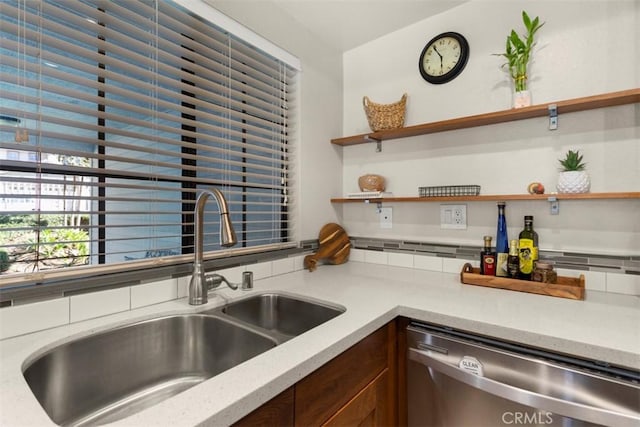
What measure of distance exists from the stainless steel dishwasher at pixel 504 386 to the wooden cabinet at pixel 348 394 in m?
0.09

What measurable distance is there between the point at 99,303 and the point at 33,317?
16 cm

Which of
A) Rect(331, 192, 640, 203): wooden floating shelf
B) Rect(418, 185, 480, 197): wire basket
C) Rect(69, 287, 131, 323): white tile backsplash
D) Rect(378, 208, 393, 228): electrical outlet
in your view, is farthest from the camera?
Rect(378, 208, 393, 228): electrical outlet

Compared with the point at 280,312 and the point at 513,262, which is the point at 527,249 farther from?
the point at 280,312

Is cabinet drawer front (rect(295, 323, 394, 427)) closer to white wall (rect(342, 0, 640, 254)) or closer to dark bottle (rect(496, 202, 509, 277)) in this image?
dark bottle (rect(496, 202, 509, 277))

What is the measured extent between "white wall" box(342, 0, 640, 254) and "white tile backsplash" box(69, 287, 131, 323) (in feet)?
4.60

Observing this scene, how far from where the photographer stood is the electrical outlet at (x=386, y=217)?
1.92 meters

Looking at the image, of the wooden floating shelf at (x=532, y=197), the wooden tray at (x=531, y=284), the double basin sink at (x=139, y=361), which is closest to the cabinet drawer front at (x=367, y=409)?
the double basin sink at (x=139, y=361)

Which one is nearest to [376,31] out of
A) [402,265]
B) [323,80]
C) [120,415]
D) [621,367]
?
[323,80]

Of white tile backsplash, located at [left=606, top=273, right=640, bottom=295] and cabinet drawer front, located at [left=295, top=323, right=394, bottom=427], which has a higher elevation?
white tile backsplash, located at [left=606, top=273, right=640, bottom=295]

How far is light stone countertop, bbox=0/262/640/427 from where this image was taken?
0.56 meters

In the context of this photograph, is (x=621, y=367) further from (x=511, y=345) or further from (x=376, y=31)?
(x=376, y=31)

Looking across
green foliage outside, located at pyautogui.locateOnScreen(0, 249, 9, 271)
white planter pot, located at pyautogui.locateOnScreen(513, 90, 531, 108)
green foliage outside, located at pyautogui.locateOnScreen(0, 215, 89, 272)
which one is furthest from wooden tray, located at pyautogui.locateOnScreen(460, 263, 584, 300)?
green foliage outside, located at pyautogui.locateOnScreen(0, 249, 9, 271)

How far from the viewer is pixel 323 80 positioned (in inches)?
77.5

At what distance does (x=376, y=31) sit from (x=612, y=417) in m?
2.06
